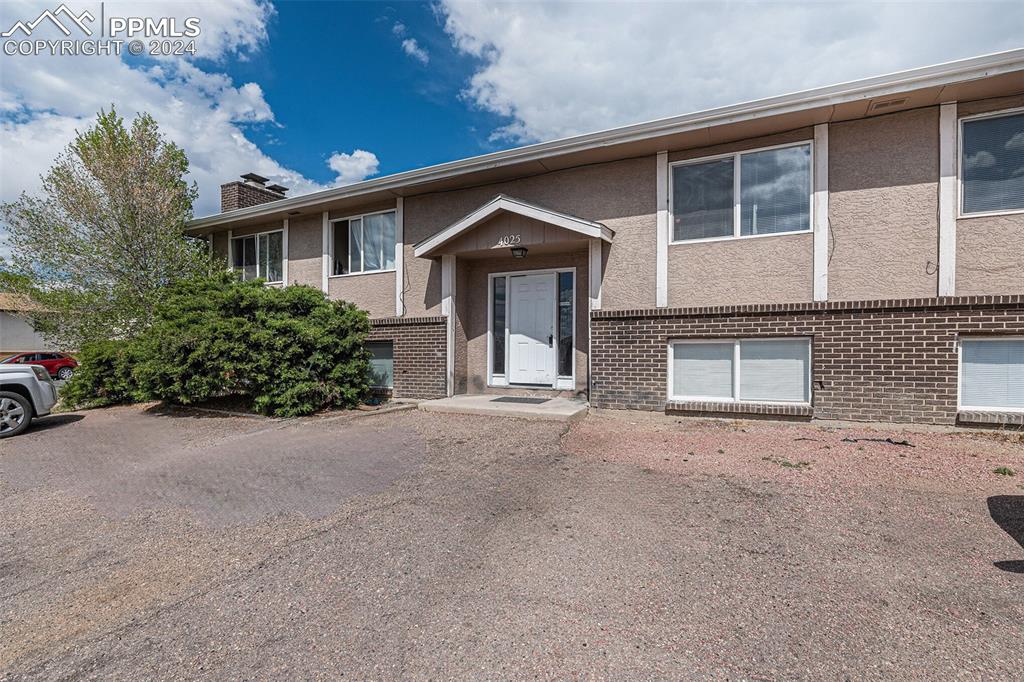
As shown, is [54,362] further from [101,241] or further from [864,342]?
[864,342]

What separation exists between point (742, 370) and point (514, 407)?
349 cm

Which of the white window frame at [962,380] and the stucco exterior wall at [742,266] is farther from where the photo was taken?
the stucco exterior wall at [742,266]

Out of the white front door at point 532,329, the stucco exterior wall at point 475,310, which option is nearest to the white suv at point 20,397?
the stucco exterior wall at point 475,310

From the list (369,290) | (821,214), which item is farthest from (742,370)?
(369,290)

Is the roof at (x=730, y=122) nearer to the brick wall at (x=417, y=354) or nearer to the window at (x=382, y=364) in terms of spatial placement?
the brick wall at (x=417, y=354)

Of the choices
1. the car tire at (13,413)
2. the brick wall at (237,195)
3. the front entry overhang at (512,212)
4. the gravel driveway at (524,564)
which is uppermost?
the brick wall at (237,195)

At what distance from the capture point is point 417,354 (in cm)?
967

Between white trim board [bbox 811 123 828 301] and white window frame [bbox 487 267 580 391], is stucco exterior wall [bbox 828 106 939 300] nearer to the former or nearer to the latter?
white trim board [bbox 811 123 828 301]

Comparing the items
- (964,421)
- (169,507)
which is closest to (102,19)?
(169,507)

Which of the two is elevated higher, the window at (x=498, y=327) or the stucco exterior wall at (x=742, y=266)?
the stucco exterior wall at (x=742, y=266)

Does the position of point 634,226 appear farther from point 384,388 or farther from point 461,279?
point 384,388

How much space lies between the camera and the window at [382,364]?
10.3 m

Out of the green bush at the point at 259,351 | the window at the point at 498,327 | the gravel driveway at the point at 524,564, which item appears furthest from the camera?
the window at the point at 498,327

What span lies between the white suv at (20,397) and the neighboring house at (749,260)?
17.9 feet
